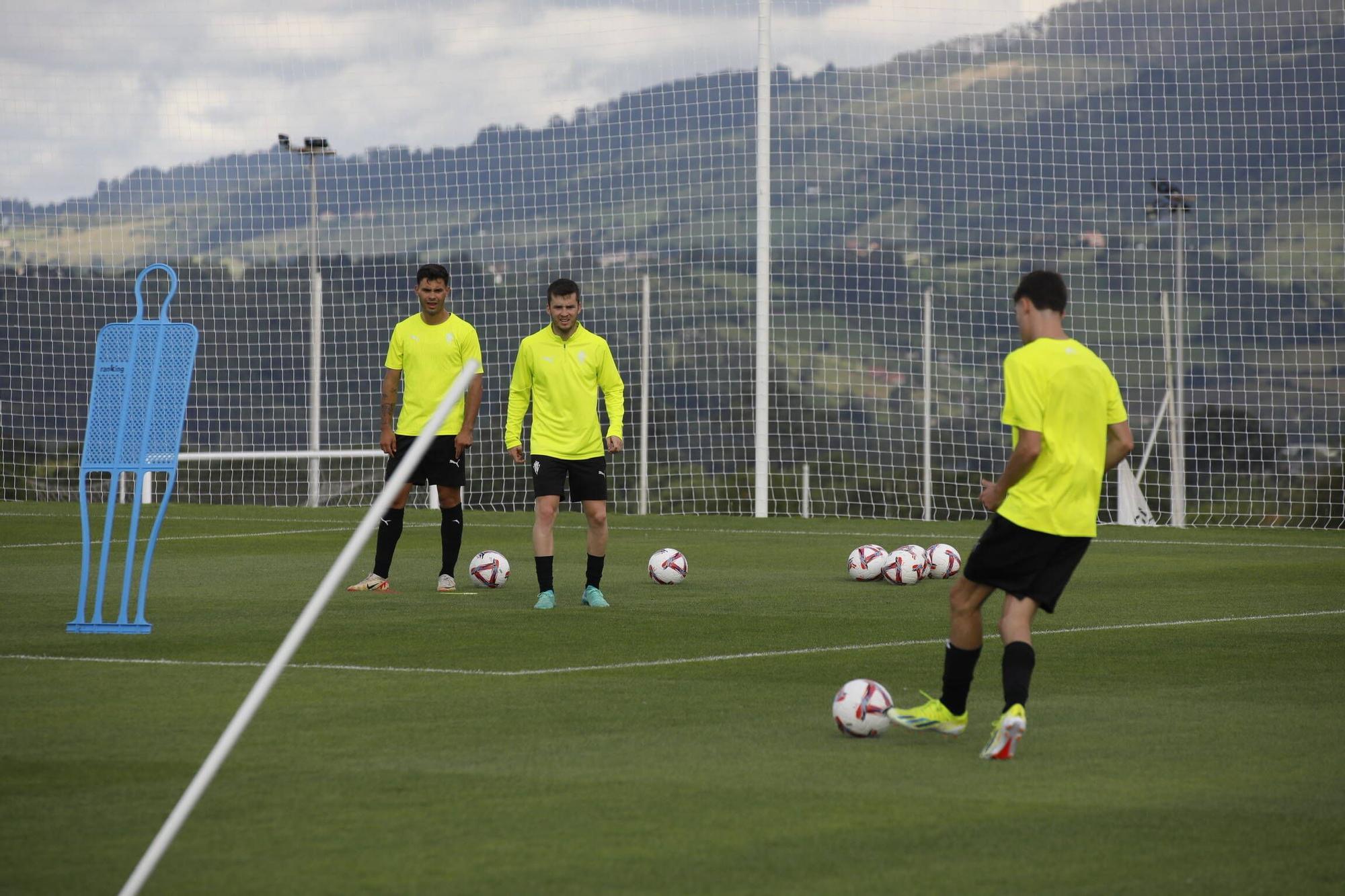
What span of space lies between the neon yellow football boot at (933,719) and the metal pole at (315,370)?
63.8 feet

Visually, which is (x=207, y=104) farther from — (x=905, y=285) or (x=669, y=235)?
(x=905, y=285)

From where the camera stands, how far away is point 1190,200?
2581cm

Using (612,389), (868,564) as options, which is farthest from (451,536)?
(868,564)

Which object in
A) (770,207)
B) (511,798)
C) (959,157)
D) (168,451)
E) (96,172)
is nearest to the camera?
(511,798)

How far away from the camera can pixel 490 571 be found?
42.2 ft

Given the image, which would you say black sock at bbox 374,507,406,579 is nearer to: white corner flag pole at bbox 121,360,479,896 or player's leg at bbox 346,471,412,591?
player's leg at bbox 346,471,412,591

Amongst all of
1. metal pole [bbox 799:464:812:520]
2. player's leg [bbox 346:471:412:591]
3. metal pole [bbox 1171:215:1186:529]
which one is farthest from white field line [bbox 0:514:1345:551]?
player's leg [bbox 346:471:412:591]

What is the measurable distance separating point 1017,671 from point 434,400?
22.5 feet

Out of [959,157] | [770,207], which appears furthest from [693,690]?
[959,157]

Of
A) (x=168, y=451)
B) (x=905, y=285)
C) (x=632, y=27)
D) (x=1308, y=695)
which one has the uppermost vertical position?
(x=632, y=27)

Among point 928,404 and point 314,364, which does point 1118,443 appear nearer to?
point 928,404

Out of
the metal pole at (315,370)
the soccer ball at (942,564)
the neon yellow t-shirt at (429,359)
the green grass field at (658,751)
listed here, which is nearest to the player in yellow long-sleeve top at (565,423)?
the green grass field at (658,751)

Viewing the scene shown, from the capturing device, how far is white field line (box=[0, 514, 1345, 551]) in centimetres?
1820

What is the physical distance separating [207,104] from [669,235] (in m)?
8.22
